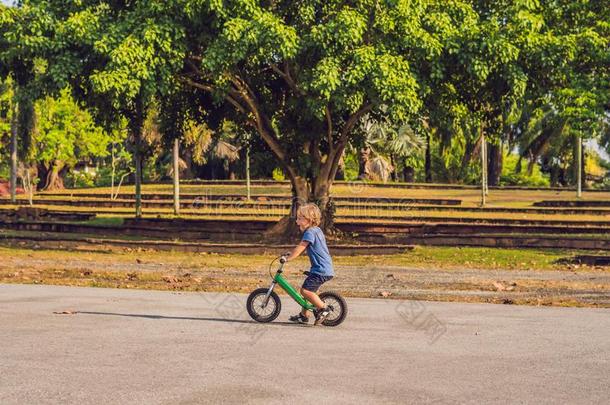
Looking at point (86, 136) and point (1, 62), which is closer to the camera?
point (1, 62)

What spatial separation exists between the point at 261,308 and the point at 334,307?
860 millimetres

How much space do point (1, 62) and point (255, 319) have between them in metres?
17.6

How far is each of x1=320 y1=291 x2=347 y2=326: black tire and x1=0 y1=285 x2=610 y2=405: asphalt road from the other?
0.58ft

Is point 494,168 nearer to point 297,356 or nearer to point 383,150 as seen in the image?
point 383,150

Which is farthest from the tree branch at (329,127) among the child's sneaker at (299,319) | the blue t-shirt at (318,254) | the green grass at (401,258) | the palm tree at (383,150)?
the palm tree at (383,150)

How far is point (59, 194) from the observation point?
52.3 m

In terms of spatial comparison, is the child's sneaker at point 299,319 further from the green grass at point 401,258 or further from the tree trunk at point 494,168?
the tree trunk at point 494,168

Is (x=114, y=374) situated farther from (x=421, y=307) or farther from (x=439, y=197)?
(x=439, y=197)

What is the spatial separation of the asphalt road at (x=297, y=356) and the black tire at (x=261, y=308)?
142 mm

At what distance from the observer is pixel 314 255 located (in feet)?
36.7

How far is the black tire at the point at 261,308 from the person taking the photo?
1162 centimetres

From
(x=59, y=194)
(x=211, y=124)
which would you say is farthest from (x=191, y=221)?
(x=59, y=194)

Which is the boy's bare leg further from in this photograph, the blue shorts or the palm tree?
the palm tree

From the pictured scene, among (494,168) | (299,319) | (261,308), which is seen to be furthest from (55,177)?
(299,319)
